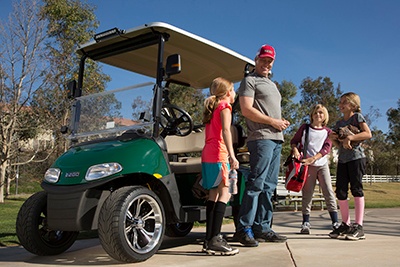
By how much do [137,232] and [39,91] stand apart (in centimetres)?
1554

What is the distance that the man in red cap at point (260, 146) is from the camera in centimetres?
446

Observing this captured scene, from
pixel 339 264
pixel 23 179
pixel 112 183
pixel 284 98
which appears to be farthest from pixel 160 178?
pixel 23 179

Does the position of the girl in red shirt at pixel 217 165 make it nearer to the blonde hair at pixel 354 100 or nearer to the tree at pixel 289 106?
the blonde hair at pixel 354 100

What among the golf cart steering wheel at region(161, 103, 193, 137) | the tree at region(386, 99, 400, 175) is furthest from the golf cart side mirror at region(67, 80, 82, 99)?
the tree at region(386, 99, 400, 175)

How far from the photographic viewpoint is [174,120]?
488 cm

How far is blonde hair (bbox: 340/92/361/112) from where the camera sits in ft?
16.9

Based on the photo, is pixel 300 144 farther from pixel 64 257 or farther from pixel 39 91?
pixel 39 91

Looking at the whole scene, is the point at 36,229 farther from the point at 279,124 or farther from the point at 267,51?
the point at 267,51

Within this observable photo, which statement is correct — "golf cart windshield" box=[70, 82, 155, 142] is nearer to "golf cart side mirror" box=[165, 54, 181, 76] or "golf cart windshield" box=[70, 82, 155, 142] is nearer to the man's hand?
"golf cart side mirror" box=[165, 54, 181, 76]

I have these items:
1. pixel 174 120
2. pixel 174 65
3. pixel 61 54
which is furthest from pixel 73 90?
pixel 61 54

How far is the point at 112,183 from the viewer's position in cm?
382

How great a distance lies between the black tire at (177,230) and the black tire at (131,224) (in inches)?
60.6

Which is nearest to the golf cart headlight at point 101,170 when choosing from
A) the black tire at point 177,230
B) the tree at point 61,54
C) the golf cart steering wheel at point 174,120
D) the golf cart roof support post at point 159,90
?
the golf cart roof support post at point 159,90

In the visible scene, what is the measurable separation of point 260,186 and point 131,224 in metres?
1.46
